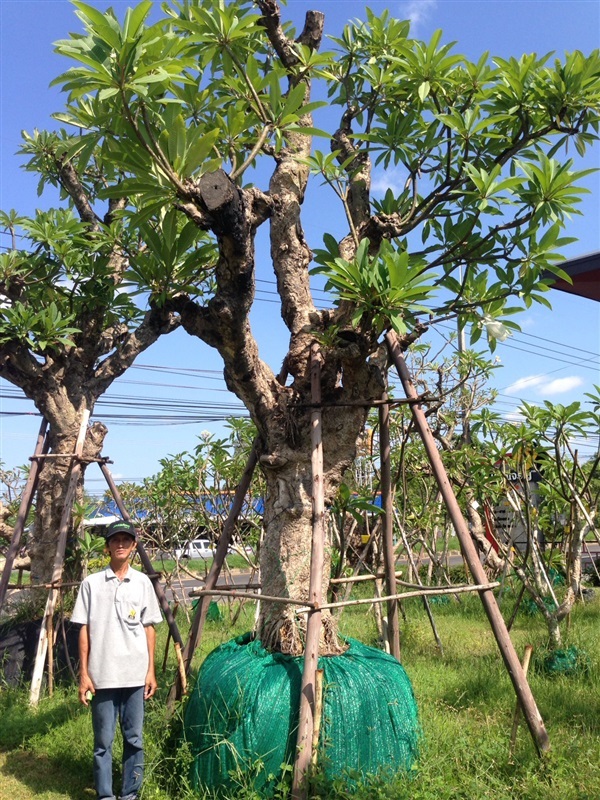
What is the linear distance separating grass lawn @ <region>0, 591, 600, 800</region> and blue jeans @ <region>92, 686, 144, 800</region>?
9 centimetres

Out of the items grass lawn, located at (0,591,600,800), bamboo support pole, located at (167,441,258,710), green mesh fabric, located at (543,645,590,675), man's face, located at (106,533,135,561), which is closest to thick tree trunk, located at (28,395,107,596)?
grass lawn, located at (0,591,600,800)

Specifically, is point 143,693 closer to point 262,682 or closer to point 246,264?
point 262,682

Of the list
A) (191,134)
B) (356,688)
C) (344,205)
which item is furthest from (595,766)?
(191,134)

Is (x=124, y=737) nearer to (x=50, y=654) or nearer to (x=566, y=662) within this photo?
(x=50, y=654)

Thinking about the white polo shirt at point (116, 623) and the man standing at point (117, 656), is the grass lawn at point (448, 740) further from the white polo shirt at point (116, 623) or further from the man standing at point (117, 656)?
the white polo shirt at point (116, 623)

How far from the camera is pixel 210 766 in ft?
9.44

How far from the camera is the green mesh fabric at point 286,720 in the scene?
9.06ft

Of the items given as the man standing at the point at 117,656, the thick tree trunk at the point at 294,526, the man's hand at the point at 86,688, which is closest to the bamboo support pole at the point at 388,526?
the thick tree trunk at the point at 294,526

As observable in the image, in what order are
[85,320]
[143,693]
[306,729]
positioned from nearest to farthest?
[306,729] → [143,693] → [85,320]

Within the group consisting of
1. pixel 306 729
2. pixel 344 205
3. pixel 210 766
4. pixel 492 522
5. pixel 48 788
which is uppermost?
pixel 344 205

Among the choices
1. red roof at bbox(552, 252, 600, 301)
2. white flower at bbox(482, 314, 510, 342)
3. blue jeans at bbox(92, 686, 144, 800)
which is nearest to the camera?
blue jeans at bbox(92, 686, 144, 800)

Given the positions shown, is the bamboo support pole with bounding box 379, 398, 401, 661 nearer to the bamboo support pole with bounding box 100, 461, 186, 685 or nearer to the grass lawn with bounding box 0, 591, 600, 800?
the grass lawn with bounding box 0, 591, 600, 800

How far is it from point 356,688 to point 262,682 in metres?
0.40

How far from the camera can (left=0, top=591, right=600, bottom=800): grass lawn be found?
2734 millimetres
